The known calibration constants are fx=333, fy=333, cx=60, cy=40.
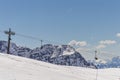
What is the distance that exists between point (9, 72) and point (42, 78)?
5.96 ft

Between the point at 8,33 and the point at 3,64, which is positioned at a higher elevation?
the point at 8,33

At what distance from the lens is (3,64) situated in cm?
1862

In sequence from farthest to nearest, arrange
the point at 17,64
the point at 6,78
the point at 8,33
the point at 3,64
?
the point at 8,33 < the point at 17,64 < the point at 3,64 < the point at 6,78

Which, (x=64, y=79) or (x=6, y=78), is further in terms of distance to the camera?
(x=64, y=79)

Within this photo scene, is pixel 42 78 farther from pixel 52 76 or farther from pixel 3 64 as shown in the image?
pixel 3 64

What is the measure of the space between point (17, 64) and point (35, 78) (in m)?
3.28

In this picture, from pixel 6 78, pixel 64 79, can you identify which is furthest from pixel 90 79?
→ pixel 6 78

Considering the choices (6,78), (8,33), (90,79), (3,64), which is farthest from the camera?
(8,33)

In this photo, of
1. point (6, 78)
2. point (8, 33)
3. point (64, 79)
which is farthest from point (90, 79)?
point (8, 33)

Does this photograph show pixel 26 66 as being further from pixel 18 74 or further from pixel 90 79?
pixel 90 79

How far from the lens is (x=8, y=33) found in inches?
1623

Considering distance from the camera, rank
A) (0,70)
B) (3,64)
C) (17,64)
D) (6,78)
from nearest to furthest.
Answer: (6,78) < (0,70) < (3,64) < (17,64)

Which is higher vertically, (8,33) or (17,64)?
(8,33)

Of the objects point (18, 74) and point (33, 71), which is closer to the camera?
point (18, 74)
